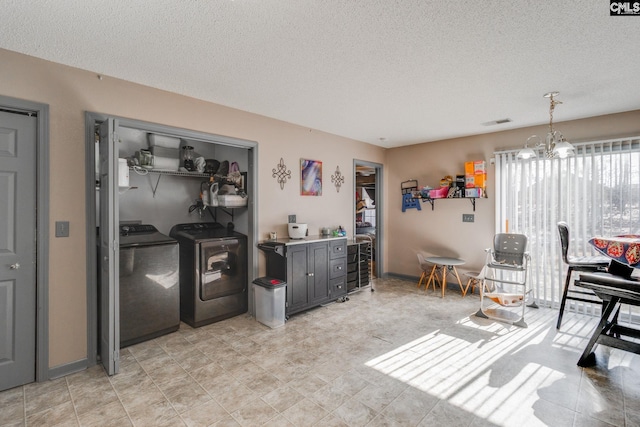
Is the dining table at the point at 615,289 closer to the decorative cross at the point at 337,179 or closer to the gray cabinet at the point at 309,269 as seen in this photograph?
the gray cabinet at the point at 309,269

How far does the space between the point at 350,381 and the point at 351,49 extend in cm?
256

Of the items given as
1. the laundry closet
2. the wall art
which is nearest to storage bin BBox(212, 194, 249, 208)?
the laundry closet

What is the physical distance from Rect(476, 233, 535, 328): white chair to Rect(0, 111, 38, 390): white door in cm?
456

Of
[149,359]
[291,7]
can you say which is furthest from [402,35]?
[149,359]

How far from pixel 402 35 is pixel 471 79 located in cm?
109

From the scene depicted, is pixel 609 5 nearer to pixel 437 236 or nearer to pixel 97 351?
pixel 437 236

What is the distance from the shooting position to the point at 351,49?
2258 mm

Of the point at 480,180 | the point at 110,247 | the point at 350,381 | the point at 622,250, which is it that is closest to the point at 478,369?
the point at 350,381

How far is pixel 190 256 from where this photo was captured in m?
3.55

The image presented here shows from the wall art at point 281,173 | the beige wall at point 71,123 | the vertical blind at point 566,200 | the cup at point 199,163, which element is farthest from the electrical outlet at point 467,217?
the cup at point 199,163

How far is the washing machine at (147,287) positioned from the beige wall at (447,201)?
3.97 meters

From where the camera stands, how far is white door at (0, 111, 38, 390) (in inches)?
89.3

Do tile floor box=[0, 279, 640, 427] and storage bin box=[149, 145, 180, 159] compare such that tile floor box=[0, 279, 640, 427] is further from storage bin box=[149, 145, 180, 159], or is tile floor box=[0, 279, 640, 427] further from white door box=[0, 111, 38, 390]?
storage bin box=[149, 145, 180, 159]

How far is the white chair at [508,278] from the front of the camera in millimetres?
3762
